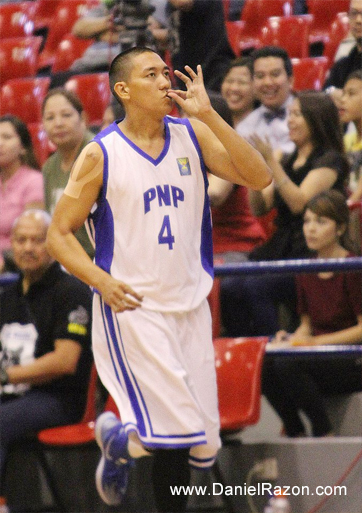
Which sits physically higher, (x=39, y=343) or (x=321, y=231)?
(x=321, y=231)

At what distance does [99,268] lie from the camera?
3523mm

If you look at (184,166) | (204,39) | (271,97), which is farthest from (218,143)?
(204,39)

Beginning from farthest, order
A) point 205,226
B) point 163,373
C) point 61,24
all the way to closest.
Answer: point 61,24
point 205,226
point 163,373

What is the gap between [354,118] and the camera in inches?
213

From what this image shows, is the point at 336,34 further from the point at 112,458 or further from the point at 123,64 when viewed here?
the point at 112,458

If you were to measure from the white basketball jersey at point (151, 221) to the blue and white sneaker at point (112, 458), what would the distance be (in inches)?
20.6

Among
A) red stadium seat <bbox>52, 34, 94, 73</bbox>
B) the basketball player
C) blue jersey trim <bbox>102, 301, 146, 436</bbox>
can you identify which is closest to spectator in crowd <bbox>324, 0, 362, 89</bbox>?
the basketball player

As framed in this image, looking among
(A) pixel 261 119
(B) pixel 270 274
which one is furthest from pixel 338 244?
(A) pixel 261 119

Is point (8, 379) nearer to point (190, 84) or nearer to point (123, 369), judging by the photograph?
point (123, 369)

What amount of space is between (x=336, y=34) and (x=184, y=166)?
403 centimetres

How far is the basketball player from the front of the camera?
357cm

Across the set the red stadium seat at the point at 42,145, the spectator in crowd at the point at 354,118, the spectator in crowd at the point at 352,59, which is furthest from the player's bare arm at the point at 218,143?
the red stadium seat at the point at 42,145

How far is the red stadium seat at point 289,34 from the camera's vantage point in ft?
24.1

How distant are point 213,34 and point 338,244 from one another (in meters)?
2.26
